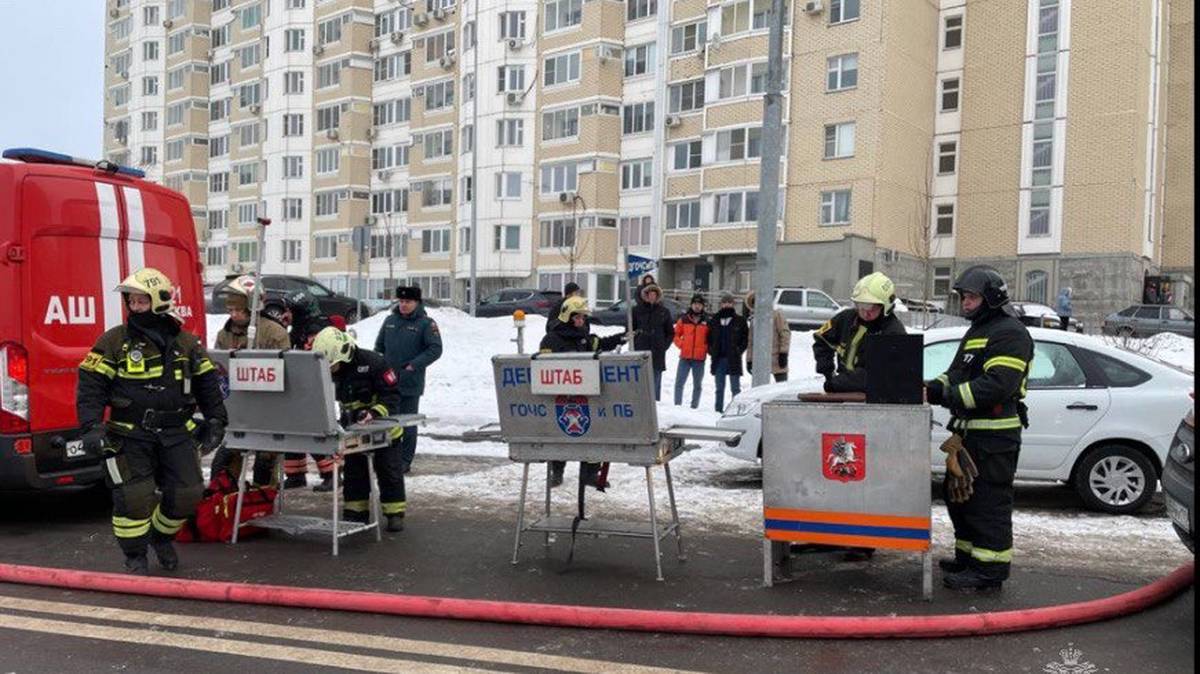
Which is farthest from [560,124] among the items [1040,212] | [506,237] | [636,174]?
[1040,212]

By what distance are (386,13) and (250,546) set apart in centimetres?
5380

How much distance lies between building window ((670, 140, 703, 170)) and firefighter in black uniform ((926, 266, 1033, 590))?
122ft

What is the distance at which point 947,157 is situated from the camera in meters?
42.7

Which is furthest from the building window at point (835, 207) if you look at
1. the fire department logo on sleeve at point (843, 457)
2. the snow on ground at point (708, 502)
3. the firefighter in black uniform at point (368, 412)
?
the fire department logo on sleeve at point (843, 457)

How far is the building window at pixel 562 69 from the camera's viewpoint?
46.7 meters

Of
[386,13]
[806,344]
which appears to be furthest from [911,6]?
[386,13]

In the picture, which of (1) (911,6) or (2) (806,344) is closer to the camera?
(2) (806,344)

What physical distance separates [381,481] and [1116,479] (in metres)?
5.96

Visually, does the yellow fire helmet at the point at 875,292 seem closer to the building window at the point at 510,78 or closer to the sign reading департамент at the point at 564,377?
the sign reading департамент at the point at 564,377

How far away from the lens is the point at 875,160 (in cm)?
3803

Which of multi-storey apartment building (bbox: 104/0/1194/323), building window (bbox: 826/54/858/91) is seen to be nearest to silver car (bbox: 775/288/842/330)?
multi-storey apartment building (bbox: 104/0/1194/323)

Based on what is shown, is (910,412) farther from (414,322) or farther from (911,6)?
(911,6)

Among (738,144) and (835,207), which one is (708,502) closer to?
(835,207)

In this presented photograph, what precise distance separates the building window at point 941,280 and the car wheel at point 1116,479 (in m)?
35.4
